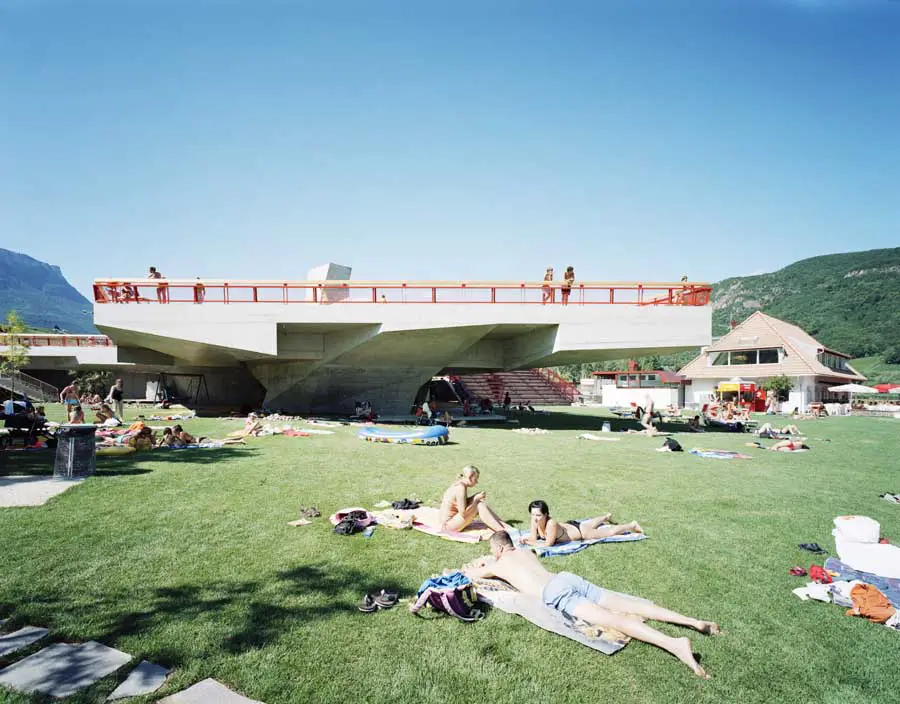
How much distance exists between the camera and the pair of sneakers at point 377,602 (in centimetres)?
418

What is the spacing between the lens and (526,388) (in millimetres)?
46094

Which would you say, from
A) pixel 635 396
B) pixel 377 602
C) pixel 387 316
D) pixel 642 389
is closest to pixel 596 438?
pixel 387 316

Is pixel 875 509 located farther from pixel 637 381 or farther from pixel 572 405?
pixel 637 381

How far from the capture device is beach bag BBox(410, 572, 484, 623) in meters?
4.11

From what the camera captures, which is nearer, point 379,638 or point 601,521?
point 379,638

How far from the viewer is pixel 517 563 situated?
4.73 metres

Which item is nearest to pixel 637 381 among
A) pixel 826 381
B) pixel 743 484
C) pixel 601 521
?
pixel 826 381

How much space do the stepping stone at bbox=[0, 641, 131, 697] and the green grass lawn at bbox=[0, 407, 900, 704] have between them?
11 cm

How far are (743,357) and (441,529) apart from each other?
1905 inches

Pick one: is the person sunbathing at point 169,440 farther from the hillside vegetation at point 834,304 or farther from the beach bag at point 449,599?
the hillside vegetation at point 834,304

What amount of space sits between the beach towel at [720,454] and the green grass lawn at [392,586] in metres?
3.45

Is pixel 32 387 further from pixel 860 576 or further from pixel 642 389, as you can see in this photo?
pixel 642 389

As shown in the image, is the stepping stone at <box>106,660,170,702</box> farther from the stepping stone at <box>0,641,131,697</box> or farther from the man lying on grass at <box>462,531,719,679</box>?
the man lying on grass at <box>462,531,719,679</box>

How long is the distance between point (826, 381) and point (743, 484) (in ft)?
145
